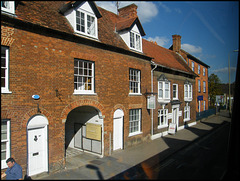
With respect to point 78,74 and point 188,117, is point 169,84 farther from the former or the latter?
point 78,74

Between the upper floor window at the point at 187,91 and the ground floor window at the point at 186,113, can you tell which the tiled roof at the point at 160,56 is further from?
the ground floor window at the point at 186,113

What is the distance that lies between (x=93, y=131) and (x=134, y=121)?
3389mm

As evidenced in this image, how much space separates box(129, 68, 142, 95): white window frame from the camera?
41.9 ft

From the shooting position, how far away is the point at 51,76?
8062mm

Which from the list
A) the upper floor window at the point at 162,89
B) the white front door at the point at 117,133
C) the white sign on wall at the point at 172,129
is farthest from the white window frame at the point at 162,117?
the white front door at the point at 117,133


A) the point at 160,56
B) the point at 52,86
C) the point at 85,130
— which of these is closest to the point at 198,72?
the point at 160,56

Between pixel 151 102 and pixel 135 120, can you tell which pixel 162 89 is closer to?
pixel 151 102

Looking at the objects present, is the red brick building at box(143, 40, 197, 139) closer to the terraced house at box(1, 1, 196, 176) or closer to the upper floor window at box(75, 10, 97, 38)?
the terraced house at box(1, 1, 196, 176)

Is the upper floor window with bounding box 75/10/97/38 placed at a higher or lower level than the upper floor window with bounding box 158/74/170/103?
higher

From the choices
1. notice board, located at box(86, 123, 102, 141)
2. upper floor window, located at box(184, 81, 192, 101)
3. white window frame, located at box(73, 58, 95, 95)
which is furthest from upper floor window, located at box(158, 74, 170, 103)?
white window frame, located at box(73, 58, 95, 95)

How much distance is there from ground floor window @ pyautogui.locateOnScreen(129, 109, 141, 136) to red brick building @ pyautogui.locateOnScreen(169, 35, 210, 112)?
1105 cm

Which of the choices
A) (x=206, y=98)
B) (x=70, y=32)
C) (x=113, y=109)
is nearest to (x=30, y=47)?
(x=70, y=32)

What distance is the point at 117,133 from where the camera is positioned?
11.5 metres

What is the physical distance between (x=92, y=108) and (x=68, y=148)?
148 inches
